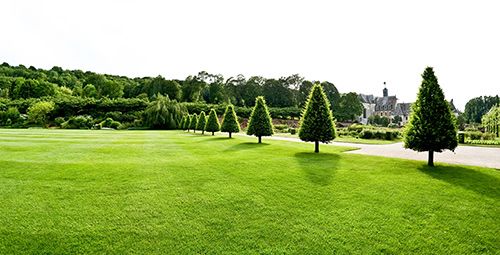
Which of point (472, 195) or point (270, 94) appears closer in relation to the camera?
point (472, 195)

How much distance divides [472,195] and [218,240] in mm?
6148

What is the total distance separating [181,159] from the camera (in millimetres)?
12336

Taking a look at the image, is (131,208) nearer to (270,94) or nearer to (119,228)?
(119,228)

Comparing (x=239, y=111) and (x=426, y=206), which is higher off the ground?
(x=239, y=111)

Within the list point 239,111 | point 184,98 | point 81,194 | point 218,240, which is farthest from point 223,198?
point 184,98

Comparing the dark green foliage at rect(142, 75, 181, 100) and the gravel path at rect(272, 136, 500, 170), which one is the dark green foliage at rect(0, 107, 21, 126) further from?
the gravel path at rect(272, 136, 500, 170)

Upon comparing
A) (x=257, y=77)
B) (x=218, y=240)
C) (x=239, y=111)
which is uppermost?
(x=257, y=77)

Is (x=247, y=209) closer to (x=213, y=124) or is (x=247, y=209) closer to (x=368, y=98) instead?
(x=213, y=124)

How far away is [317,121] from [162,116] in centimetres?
3905

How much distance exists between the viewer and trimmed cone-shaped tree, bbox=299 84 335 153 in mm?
14914

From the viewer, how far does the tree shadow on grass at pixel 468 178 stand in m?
7.88

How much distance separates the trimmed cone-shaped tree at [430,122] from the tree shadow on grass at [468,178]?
0.79m

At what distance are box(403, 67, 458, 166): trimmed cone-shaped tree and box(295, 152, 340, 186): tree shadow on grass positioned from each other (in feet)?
9.23

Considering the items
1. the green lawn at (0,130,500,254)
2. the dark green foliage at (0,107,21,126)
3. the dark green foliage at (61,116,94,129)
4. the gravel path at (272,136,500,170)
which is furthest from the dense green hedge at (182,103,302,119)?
the green lawn at (0,130,500,254)
